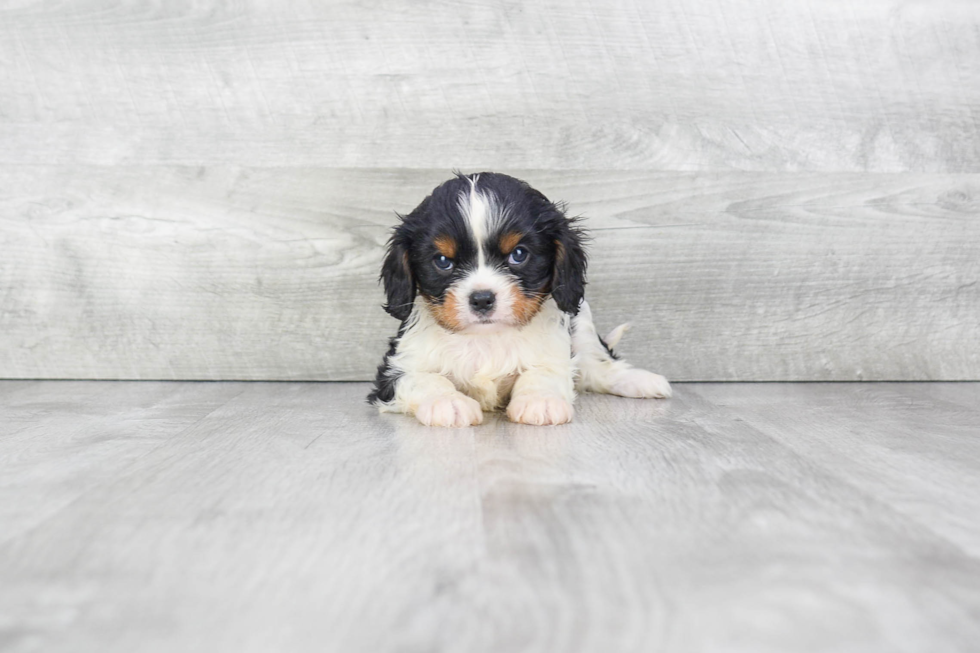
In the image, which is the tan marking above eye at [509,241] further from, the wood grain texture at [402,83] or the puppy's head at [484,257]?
the wood grain texture at [402,83]

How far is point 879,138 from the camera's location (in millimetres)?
2982

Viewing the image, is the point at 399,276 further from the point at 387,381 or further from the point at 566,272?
the point at 566,272

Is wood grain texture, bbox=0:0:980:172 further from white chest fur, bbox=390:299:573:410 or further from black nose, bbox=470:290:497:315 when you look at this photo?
black nose, bbox=470:290:497:315

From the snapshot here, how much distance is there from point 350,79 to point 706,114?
4.24 ft

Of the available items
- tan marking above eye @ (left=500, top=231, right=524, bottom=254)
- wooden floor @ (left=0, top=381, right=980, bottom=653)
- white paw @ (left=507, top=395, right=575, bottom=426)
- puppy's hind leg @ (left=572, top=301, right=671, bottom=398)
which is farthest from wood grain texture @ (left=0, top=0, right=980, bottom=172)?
wooden floor @ (left=0, top=381, right=980, bottom=653)

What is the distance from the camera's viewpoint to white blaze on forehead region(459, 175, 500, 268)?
2123 millimetres

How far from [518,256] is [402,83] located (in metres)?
1.10

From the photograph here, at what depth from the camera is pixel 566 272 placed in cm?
223

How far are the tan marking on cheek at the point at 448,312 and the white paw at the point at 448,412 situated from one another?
19 centimetres

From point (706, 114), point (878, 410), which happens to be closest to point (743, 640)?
point (878, 410)

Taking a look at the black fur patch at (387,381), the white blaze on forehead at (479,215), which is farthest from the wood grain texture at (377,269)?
the white blaze on forehead at (479,215)

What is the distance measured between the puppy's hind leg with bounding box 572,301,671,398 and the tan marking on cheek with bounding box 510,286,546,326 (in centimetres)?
43

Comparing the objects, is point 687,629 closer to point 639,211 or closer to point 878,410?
point 878,410

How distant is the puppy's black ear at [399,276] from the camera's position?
2.25 m
